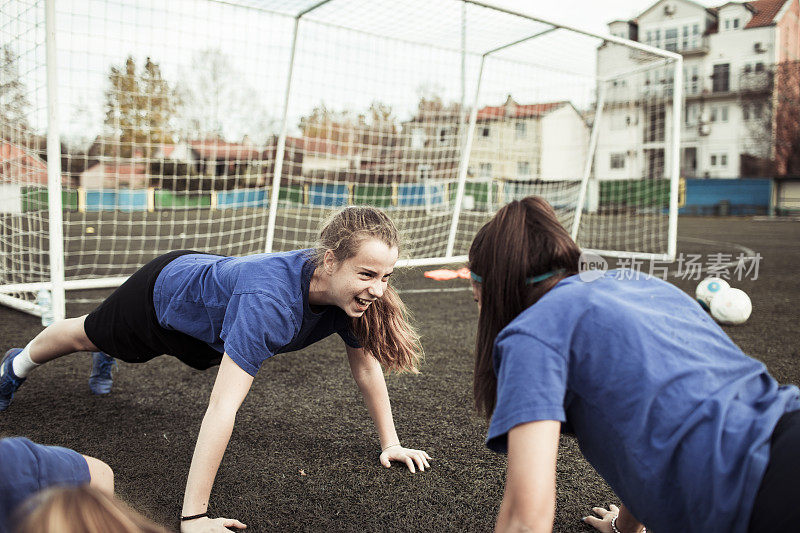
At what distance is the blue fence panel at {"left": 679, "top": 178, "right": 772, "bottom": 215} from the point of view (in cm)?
2783

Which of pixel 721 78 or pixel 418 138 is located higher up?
pixel 721 78

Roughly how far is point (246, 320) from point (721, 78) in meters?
41.1

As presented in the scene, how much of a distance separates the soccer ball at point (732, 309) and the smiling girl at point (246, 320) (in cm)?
351

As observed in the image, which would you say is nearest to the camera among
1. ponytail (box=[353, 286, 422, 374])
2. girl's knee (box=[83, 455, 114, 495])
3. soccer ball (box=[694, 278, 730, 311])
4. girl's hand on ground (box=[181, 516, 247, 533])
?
girl's knee (box=[83, 455, 114, 495])

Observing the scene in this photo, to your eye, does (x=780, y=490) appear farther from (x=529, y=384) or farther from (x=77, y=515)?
(x=77, y=515)

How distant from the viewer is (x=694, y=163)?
127ft

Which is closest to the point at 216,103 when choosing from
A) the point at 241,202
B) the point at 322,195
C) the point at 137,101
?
the point at 241,202

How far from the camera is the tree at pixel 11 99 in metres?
5.38

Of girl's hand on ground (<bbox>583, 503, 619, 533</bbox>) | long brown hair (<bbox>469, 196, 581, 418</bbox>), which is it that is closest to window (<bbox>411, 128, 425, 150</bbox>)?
girl's hand on ground (<bbox>583, 503, 619, 533</bbox>)

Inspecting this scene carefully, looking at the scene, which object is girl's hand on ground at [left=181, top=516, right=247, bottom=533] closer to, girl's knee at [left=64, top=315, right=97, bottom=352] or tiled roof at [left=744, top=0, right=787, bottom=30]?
girl's knee at [left=64, top=315, right=97, bottom=352]

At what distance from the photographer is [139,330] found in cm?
250

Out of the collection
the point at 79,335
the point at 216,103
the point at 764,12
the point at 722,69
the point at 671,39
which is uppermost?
the point at 764,12

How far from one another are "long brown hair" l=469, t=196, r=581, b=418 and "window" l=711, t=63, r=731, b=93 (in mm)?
40882

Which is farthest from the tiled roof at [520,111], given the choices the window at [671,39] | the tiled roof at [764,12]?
the window at [671,39]
